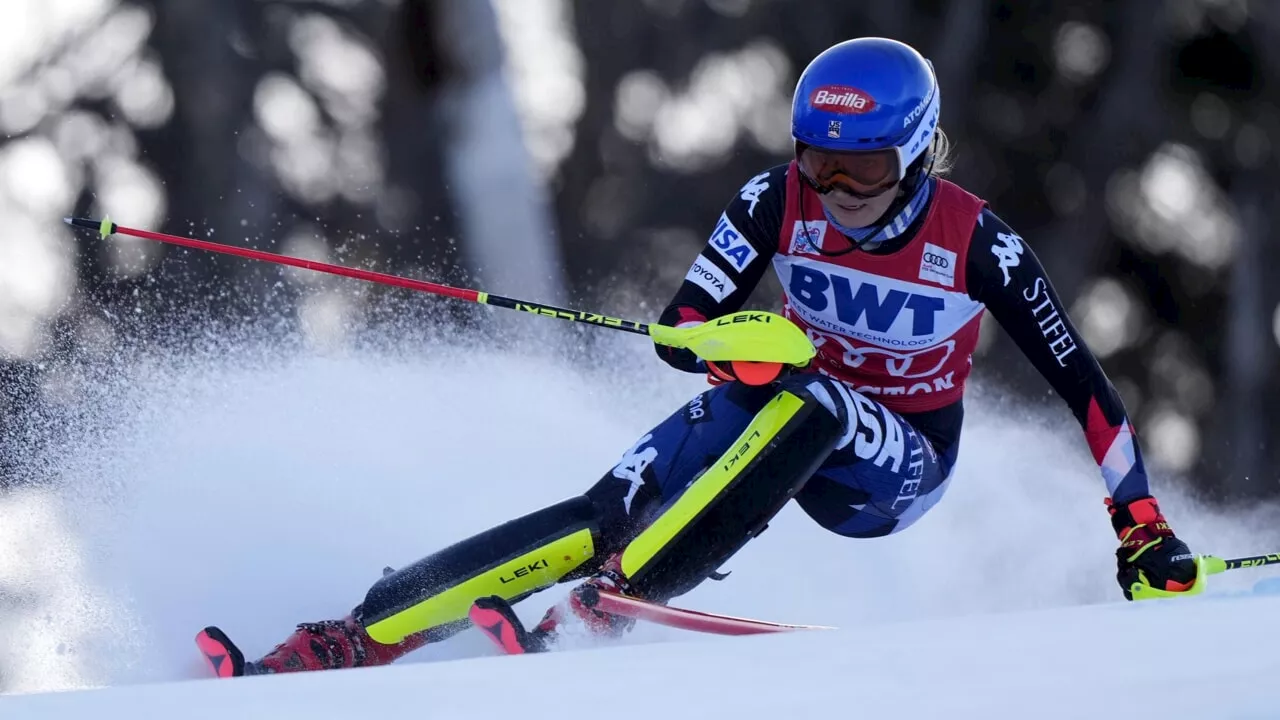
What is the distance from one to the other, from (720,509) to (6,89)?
803 cm

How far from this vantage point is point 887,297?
2664 mm

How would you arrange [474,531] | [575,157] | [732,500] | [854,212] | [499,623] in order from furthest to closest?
1. [575,157]
2. [474,531]
3. [854,212]
4. [732,500]
5. [499,623]

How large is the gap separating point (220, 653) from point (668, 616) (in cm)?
77

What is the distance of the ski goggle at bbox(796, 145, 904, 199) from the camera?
242 cm

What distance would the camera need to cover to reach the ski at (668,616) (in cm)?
215

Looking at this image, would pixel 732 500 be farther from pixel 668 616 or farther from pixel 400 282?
pixel 400 282

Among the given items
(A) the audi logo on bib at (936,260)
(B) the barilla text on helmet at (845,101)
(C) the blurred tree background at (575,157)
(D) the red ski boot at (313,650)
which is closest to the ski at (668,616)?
(D) the red ski boot at (313,650)

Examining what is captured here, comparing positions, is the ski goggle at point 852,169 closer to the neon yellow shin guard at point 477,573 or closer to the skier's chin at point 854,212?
the skier's chin at point 854,212

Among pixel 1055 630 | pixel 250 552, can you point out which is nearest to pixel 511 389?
pixel 250 552

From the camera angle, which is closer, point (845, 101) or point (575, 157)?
point (845, 101)

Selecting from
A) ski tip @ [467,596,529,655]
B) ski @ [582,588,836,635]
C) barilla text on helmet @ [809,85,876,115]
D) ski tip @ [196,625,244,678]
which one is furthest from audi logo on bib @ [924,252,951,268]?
ski tip @ [196,625,244,678]

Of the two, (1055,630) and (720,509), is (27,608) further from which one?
(1055,630)

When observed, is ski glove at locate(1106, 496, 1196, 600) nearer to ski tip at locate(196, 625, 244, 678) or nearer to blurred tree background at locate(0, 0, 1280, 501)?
ski tip at locate(196, 625, 244, 678)

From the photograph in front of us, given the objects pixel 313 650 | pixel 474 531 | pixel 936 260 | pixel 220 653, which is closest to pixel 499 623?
pixel 313 650
